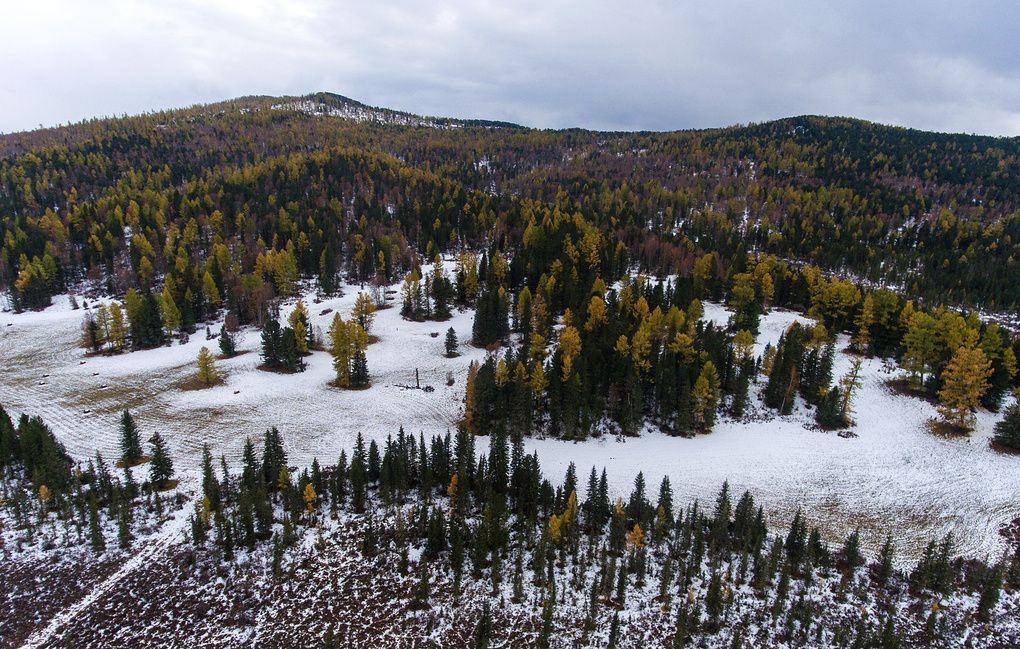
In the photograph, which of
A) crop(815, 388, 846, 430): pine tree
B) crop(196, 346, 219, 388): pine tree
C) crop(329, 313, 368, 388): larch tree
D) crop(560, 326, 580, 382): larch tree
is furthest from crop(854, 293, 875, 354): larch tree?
crop(196, 346, 219, 388): pine tree

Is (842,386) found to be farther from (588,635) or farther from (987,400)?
(588,635)

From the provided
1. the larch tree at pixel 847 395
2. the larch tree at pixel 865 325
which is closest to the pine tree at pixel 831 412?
the larch tree at pixel 847 395

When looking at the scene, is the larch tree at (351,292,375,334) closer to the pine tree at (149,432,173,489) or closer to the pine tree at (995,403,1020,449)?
the pine tree at (149,432,173,489)

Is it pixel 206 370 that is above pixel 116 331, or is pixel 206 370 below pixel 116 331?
below

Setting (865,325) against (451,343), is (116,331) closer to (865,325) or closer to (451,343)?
Result: (451,343)

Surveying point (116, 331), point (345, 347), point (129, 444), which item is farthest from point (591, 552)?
point (116, 331)

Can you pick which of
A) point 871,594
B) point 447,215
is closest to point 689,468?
point 871,594

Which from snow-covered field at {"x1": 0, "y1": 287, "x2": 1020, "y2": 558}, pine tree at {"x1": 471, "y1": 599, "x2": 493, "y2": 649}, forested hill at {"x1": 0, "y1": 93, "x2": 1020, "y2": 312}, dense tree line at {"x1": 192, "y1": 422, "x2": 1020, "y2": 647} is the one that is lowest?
pine tree at {"x1": 471, "y1": 599, "x2": 493, "y2": 649}
